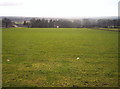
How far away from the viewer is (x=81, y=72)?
26.3 feet

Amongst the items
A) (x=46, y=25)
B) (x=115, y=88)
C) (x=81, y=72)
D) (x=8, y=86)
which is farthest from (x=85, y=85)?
(x=46, y=25)

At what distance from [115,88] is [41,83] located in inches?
123

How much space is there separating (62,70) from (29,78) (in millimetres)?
2038

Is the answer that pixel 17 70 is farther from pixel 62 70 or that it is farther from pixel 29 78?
pixel 62 70

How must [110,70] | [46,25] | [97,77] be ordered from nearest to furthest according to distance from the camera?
1. [97,77]
2. [110,70]
3. [46,25]

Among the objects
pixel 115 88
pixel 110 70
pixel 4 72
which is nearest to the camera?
pixel 115 88

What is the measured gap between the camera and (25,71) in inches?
319

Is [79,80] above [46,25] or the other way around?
the other way around

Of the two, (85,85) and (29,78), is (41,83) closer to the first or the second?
(29,78)

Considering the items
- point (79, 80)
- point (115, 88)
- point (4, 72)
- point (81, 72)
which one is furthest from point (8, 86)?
point (115, 88)

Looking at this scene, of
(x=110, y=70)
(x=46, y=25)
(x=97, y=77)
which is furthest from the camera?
(x=46, y=25)

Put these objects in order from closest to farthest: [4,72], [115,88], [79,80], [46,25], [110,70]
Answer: [115,88] < [79,80] < [4,72] < [110,70] < [46,25]

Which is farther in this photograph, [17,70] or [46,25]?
[46,25]

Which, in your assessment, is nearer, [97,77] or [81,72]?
[97,77]
